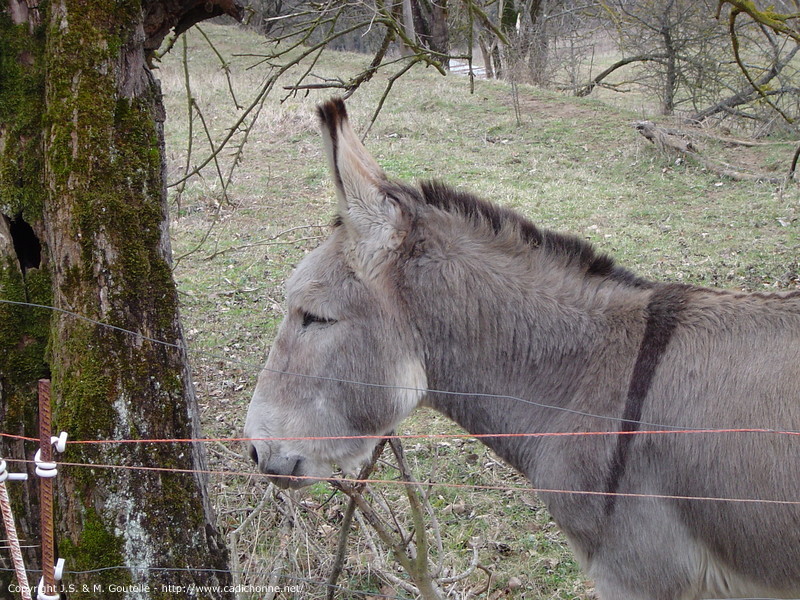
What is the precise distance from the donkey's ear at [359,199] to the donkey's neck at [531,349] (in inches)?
12.2

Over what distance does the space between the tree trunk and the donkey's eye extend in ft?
1.60

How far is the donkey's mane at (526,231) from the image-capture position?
8.81 feet

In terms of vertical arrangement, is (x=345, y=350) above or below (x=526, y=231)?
below

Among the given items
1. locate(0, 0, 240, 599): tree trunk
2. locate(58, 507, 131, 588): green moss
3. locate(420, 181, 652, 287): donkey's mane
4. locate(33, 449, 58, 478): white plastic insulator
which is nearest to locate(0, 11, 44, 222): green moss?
locate(0, 0, 240, 599): tree trunk

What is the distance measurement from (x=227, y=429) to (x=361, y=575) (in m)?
1.90

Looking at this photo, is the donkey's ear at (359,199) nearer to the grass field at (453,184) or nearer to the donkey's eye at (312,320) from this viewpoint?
the donkey's eye at (312,320)

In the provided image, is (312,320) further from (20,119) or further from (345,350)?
(20,119)

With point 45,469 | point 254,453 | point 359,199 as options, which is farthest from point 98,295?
point 359,199

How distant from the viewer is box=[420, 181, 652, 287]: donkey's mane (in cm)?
269

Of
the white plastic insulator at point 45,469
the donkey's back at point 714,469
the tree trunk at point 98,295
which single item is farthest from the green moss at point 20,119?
the donkey's back at point 714,469

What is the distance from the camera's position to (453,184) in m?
11.0

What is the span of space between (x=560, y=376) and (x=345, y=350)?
0.80 m

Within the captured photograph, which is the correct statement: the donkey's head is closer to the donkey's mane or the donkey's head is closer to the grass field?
the donkey's mane

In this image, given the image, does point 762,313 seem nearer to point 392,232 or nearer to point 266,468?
point 392,232
